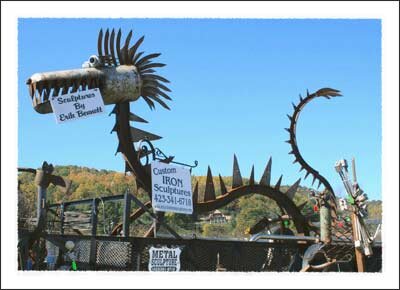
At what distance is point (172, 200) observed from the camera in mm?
10891

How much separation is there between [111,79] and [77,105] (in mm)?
939

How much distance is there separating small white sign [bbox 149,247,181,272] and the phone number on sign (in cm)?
86

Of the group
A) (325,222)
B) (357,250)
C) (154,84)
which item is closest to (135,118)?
(154,84)

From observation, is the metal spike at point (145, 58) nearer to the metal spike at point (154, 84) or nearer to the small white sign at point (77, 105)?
the metal spike at point (154, 84)

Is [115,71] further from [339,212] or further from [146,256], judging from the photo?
[339,212]

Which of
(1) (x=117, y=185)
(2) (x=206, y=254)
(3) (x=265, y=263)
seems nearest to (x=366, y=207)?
(3) (x=265, y=263)

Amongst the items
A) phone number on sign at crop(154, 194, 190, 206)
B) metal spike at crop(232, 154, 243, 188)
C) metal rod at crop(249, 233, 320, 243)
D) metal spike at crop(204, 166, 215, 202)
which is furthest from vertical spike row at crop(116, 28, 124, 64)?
metal rod at crop(249, 233, 320, 243)

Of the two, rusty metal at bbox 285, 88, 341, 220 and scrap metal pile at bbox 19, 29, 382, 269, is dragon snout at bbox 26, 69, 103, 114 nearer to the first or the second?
scrap metal pile at bbox 19, 29, 382, 269

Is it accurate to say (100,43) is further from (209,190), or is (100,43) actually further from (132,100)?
(209,190)

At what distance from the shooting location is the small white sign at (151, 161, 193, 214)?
35.3 ft

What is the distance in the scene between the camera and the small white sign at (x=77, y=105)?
9.83 m

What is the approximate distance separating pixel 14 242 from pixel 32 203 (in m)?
3.83

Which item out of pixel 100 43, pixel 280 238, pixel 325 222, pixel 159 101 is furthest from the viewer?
pixel 325 222

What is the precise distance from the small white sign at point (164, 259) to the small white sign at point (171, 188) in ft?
2.43
